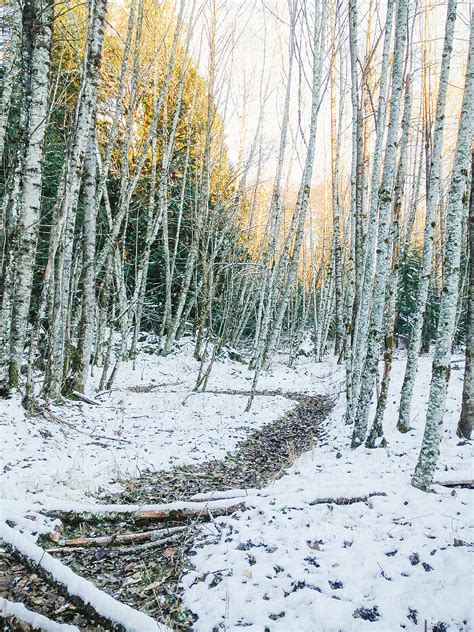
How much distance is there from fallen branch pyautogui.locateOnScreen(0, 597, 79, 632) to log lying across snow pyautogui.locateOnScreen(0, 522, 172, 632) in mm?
141

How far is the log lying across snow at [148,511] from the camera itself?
3.64 meters

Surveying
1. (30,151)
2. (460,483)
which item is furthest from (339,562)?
(30,151)

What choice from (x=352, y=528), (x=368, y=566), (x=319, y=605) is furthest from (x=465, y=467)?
(x=319, y=605)

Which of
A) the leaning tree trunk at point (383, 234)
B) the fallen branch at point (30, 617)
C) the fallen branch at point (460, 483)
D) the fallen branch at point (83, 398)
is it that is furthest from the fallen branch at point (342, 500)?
the fallen branch at point (83, 398)

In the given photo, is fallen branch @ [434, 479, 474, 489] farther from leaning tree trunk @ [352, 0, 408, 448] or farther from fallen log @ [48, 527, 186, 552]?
fallen log @ [48, 527, 186, 552]

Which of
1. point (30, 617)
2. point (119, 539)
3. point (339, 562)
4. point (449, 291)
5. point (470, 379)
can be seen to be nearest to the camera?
point (30, 617)

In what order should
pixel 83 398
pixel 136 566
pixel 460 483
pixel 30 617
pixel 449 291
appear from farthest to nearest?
pixel 83 398, pixel 460 483, pixel 449 291, pixel 136 566, pixel 30 617

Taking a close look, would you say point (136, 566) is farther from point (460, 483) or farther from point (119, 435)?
point (119, 435)

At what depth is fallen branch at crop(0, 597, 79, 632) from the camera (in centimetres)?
228

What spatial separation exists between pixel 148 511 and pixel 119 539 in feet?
1.21

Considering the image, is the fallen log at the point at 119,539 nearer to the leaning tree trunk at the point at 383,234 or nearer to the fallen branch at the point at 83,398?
the leaning tree trunk at the point at 383,234

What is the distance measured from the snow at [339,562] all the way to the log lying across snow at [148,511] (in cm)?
16

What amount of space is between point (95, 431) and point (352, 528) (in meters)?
4.52

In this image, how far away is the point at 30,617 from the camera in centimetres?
237
